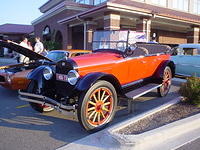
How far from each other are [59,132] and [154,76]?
10.5ft

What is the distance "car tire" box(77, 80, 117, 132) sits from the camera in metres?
3.70

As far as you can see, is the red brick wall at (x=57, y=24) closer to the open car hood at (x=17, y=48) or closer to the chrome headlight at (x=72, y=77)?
the open car hood at (x=17, y=48)

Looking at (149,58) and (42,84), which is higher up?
(149,58)

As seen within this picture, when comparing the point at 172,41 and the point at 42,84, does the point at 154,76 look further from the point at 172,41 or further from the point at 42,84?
the point at 172,41

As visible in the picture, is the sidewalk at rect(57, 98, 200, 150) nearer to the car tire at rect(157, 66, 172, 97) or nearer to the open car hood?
the car tire at rect(157, 66, 172, 97)

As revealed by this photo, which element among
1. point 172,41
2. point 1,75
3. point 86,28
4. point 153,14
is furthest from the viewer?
point 172,41

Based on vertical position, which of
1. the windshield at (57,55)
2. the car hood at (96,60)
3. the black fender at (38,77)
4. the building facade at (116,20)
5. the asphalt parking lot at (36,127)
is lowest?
the asphalt parking lot at (36,127)

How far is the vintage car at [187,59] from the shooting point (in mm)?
8036

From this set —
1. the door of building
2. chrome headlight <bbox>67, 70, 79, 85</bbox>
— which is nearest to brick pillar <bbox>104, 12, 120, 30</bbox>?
the door of building

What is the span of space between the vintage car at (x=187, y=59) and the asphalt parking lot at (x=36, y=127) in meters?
3.07

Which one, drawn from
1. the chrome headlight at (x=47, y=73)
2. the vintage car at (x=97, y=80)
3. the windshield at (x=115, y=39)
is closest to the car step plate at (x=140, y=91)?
the vintage car at (x=97, y=80)

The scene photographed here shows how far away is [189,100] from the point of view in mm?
5098


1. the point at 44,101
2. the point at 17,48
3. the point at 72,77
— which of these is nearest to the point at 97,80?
the point at 72,77

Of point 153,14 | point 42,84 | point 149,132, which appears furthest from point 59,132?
point 153,14
